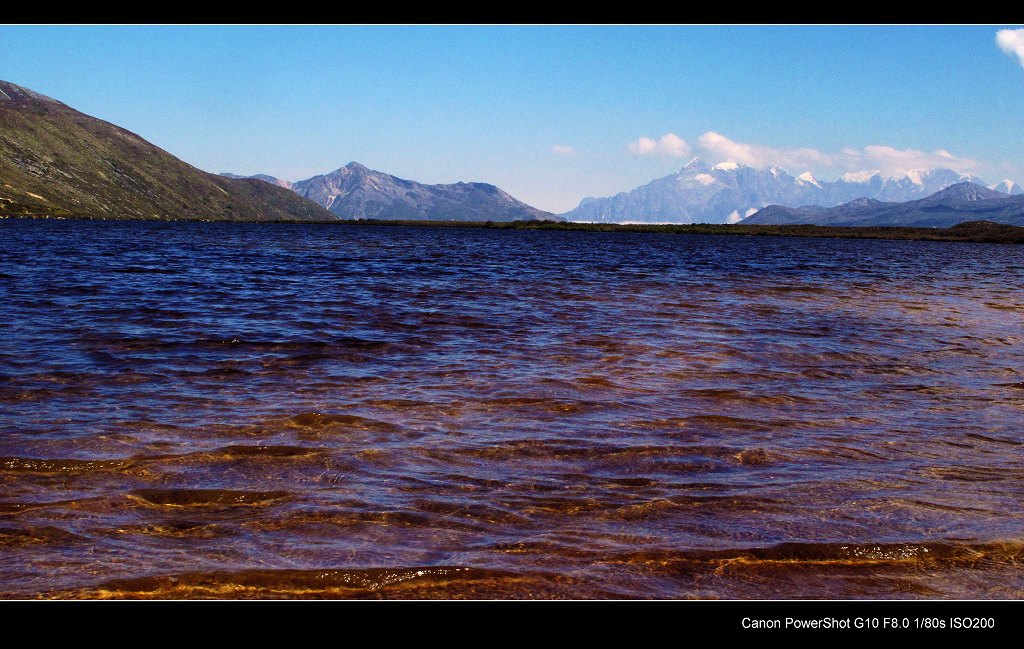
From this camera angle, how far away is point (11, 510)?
666 centimetres

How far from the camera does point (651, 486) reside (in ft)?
25.3

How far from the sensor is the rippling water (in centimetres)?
566

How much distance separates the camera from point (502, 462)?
848cm

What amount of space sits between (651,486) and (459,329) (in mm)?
12825

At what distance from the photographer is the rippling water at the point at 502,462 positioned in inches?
223

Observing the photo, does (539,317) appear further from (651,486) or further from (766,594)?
(766,594)

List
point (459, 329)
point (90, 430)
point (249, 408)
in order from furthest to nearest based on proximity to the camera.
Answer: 1. point (459, 329)
2. point (249, 408)
3. point (90, 430)
